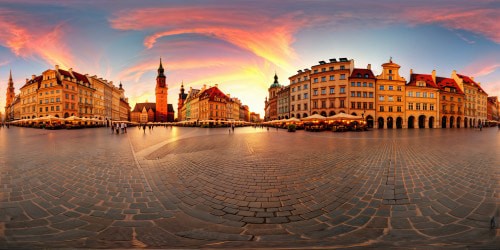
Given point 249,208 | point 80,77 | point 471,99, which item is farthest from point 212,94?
point 471,99

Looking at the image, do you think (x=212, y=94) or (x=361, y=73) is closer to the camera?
(x=361, y=73)

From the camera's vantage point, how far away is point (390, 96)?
46875 mm

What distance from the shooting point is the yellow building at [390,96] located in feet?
151

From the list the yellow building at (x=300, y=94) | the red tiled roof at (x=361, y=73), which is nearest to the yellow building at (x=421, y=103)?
the red tiled roof at (x=361, y=73)

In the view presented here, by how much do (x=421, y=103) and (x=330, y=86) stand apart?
76.5 ft

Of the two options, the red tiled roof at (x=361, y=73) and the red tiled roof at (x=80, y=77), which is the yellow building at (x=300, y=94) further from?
the red tiled roof at (x=80, y=77)

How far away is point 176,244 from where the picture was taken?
2746mm

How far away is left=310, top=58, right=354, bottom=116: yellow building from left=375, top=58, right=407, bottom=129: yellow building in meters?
7.63

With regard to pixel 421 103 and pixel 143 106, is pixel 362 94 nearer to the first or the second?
pixel 421 103

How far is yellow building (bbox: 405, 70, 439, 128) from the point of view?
48312mm

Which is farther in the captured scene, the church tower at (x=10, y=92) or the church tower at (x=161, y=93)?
the church tower at (x=161, y=93)

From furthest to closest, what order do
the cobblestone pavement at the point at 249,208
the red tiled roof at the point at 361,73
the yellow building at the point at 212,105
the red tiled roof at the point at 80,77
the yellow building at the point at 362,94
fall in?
1. the yellow building at the point at 212,105
2. the red tiled roof at the point at 80,77
3. the red tiled roof at the point at 361,73
4. the yellow building at the point at 362,94
5. the cobblestone pavement at the point at 249,208

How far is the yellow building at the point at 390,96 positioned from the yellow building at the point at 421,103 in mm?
1942

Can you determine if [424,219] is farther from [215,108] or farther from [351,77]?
[215,108]
